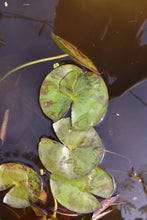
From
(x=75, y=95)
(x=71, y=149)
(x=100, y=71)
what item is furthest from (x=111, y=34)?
(x=71, y=149)

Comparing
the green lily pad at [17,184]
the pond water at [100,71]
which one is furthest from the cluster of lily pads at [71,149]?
the pond water at [100,71]

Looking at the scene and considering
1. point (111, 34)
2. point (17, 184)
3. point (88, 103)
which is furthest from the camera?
point (111, 34)

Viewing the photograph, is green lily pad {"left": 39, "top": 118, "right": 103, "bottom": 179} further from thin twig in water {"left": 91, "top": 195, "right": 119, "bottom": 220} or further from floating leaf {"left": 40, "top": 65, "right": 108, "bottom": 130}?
thin twig in water {"left": 91, "top": 195, "right": 119, "bottom": 220}

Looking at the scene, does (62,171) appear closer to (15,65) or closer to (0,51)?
(15,65)

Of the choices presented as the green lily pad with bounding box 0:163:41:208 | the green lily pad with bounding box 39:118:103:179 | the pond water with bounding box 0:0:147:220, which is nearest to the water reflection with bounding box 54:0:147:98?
the pond water with bounding box 0:0:147:220

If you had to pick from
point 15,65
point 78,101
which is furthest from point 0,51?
point 78,101

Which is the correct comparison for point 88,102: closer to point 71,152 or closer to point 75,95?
point 75,95

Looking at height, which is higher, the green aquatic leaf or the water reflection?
the water reflection
